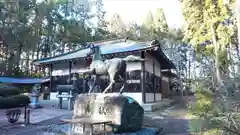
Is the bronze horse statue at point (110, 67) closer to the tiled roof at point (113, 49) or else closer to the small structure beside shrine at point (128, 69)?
the small structure beside shrine at point (128, 69)

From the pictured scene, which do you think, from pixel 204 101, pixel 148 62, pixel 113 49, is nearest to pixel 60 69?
pixel 113 49

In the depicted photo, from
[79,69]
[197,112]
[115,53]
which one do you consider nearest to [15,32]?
[79,69]

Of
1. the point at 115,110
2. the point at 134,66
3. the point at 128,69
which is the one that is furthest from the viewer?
the point at 128,69

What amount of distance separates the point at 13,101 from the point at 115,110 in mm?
3451

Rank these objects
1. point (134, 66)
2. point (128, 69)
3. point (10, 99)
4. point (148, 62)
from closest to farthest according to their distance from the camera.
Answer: point (10, 99) → point (134, 66) → point (128, 69) → point (148, 62)

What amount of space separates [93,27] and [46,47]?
Result: 20.3 ft

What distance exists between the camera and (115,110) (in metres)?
5.49

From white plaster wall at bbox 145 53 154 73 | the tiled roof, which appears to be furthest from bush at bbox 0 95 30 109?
white plaster wall at bbox 145 53 154 73

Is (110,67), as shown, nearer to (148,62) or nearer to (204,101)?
(204,101)

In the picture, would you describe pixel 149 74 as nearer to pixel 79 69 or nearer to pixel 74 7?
pixel 79 69

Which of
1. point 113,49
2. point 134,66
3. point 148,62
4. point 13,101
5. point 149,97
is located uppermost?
point 113,49

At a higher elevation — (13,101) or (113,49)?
(113,49)

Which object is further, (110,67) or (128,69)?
(128,69)

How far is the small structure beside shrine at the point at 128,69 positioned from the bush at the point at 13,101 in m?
3.98
